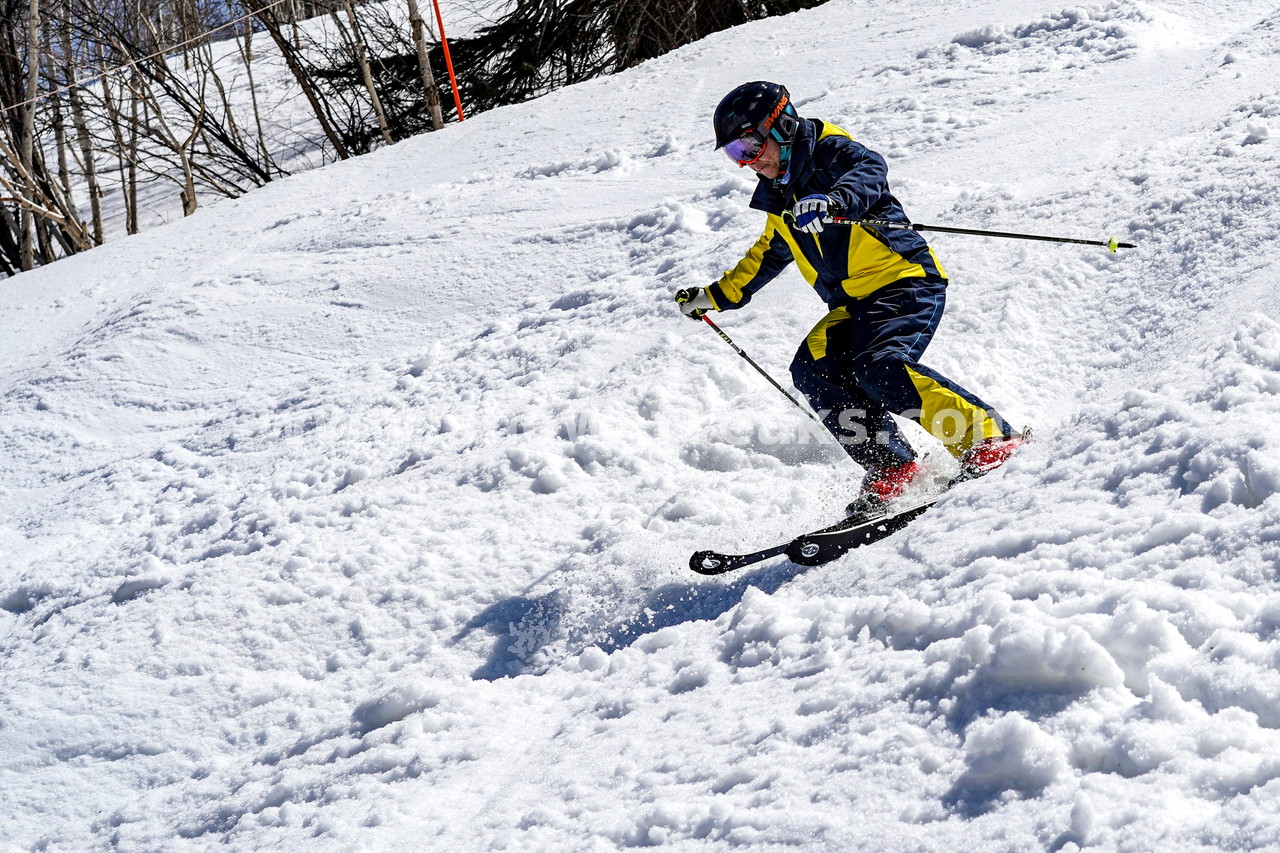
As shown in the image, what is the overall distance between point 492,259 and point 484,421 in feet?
6.86

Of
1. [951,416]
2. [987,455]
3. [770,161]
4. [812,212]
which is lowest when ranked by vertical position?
[987,455]

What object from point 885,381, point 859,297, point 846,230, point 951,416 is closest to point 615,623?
point 885,381

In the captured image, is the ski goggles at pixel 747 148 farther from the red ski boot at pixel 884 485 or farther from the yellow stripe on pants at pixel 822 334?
the red ski boot at pixel 884 485

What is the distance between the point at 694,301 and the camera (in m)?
4.21

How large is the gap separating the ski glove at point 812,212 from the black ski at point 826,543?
98cm

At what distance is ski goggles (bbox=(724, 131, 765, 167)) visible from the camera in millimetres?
3479

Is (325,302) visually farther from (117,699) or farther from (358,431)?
(117,699)

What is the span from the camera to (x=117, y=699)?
11.4 feet

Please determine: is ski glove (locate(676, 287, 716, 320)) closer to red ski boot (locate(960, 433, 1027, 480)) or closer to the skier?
the skier

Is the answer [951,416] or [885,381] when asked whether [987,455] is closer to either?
[951,416]

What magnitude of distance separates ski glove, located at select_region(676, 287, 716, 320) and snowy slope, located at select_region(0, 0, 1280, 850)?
53cm

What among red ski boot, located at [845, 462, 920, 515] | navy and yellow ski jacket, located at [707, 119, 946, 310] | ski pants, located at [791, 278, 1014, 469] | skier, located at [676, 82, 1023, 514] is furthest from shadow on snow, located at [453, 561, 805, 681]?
navy and yellow ski jacket, located at [707, 119, 946, 310]

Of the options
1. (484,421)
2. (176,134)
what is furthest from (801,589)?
(176,134)

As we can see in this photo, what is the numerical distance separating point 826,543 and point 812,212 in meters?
1.08
